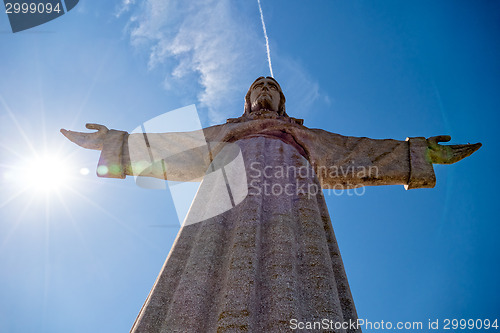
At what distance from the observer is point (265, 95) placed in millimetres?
8391

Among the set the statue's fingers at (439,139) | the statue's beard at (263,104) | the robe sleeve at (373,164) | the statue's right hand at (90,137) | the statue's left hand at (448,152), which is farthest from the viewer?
the statue's beard at (263,104)

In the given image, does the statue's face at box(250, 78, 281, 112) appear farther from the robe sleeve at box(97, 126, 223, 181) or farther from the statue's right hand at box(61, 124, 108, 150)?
the statue's right hand at box(61, 124, 108, 150)

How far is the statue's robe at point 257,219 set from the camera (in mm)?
3080

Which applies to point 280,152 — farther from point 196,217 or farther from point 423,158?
point 423,158

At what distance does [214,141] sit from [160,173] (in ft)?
3.23

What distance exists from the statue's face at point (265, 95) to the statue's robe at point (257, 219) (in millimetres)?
1516

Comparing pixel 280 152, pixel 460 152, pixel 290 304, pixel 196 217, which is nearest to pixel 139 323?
pixel 290 304

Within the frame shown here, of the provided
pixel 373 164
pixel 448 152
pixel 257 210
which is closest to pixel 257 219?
pixel 257 210

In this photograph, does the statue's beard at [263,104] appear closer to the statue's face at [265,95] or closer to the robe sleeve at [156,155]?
the statue's face at [265,95]

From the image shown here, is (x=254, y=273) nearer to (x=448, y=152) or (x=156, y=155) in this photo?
(x=156, y=155)

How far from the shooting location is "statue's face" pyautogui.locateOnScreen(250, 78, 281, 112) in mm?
8242

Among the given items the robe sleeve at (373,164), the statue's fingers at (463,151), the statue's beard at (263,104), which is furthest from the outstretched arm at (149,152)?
the statue's fingers at (463,151)

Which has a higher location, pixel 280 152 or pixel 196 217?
pixel 280 152

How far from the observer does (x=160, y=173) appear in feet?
22.2
